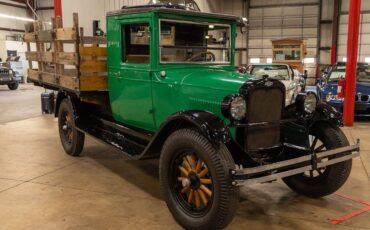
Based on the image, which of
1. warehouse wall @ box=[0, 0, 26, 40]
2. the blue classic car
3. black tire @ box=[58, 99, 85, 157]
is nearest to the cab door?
black tire @ box=[58, 99, 85, 157]

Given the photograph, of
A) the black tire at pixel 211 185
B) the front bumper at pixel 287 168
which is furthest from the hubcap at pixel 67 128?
the front bumper at pixel 287 168

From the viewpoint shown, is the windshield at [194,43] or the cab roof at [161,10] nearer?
the cab roof at [161,10]

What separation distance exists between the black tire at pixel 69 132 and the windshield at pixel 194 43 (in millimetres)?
1942

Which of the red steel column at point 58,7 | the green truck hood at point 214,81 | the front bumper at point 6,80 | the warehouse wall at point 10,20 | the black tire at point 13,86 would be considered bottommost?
the black tire at point 13,86

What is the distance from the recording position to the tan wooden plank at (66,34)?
4.54 meters

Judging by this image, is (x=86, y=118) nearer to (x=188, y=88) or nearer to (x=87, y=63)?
(x=87, y=63)

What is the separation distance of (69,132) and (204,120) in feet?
10.4

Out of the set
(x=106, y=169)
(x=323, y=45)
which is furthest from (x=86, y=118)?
(x=323, y=45)

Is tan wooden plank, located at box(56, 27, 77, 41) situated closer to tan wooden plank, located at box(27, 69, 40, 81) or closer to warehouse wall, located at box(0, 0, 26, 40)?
tan wooden plank, located at box(27, 69, 40, 81)

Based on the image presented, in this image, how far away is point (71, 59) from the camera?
4.60 m

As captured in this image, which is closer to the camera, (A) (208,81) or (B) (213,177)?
(B) (213,177)

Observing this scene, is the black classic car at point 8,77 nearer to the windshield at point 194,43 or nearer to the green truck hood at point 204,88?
the windshield at point 194,43

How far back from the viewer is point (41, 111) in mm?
9617

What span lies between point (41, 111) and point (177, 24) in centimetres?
697
